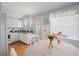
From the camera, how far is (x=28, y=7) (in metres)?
1.25

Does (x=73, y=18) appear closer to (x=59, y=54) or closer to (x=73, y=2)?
(x=73, y=2)

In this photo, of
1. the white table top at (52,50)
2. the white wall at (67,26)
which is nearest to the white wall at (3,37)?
the white table top at (52,50)

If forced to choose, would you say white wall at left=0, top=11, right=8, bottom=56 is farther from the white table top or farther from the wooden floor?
the white table top

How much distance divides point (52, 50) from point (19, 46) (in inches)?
21.4

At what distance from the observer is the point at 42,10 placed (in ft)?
4.31

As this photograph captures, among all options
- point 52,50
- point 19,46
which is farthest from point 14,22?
point 52,50

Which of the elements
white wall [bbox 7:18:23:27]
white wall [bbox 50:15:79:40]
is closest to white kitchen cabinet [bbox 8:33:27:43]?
white wall [bbox 7:18:23:27]

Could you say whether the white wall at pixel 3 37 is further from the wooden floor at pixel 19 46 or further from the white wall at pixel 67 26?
the white wall at pixel 67 26

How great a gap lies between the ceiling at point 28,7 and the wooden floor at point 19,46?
0.45m

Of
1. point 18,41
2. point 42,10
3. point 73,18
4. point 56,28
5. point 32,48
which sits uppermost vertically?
point 42,10

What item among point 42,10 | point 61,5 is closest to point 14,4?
point 42,10

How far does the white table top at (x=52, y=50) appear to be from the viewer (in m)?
1.25

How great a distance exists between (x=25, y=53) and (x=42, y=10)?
0.75 metres

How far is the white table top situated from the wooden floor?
0.07 m
